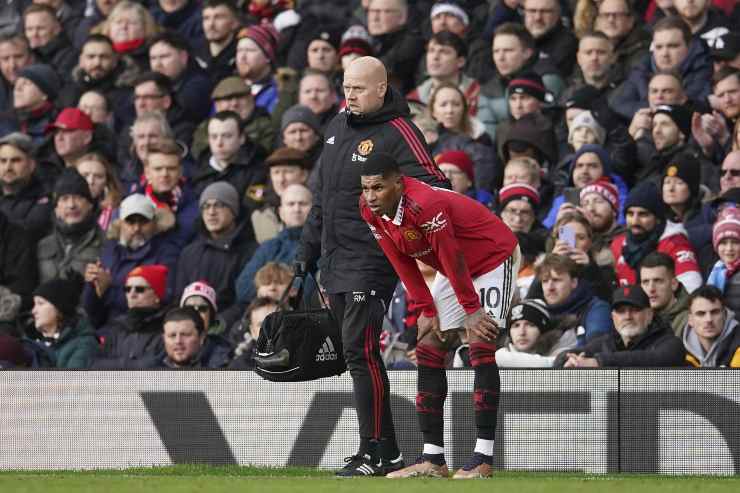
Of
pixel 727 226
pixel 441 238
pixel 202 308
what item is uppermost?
pixel 441 238

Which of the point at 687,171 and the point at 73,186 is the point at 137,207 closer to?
the point at 73,186

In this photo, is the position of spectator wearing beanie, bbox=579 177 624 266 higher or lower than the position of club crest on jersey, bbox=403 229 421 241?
lower

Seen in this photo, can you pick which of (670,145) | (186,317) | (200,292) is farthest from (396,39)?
(186,317)

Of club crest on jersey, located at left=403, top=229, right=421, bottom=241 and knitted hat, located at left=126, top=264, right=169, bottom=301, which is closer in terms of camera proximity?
club crest on jersey, located at left=403, top=229, right=421, bottom=241

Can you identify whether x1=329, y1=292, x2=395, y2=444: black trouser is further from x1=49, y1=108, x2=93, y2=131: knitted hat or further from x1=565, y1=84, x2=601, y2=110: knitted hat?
x1=49, y1=108, x2=93, y2=131: knitted hat

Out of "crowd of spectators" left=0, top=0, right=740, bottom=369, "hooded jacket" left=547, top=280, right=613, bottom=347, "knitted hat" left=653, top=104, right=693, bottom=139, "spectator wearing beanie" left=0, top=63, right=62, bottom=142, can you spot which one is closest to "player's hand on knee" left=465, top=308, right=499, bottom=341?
"crowd of spectators" left=0, top=0, right=740, bottom=369

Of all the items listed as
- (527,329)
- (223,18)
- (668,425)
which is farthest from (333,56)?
(668,425)

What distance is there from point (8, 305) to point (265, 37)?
4298mm

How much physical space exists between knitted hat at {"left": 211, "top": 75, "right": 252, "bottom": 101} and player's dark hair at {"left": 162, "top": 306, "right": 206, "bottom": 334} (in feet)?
12.7

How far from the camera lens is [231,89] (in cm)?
1742

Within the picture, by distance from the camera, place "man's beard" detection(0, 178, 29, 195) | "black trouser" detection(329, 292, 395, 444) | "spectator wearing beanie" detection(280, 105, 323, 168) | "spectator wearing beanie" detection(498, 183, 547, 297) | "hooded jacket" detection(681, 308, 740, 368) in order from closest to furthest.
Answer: "black trouser" detection(329, 292, 395, 444), "hooded jacket" detection(681, 308, 740, 368), "spectator wearing beanie" detection(498, 183, 547, 297), "spectator wearing beanie" detection(280, 105, 323, 168), "man's beard" detection(0, 178, 29, 195)

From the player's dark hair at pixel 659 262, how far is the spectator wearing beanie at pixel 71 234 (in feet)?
18.4

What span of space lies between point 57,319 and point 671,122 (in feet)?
18.2

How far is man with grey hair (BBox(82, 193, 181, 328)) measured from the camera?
15.7 meters
